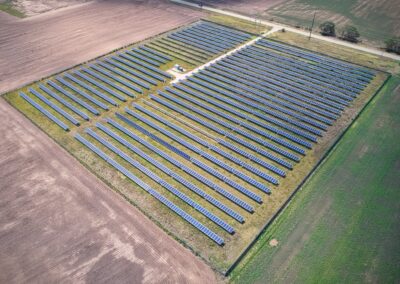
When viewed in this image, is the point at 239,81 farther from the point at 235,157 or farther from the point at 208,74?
the point at 235,157

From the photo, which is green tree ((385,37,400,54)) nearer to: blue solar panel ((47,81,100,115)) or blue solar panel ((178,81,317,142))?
blue solar panel ((178,81,317,142))

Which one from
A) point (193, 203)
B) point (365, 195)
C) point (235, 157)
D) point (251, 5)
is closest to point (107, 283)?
point (193, 203)

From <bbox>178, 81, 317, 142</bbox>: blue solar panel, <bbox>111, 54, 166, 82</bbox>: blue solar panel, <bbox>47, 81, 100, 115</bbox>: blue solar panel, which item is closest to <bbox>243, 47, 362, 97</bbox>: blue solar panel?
<bbox>178, 81, 317, 142</bbox>: blue solar panel

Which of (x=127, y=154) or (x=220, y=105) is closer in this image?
(x=127, y=154)

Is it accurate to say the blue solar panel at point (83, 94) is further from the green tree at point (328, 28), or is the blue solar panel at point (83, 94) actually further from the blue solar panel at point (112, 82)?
the green tree at point (328, 28)

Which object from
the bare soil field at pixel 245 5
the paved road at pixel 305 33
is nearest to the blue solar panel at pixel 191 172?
the paved road at pixel 305 33

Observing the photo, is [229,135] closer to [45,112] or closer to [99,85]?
[99,85]
